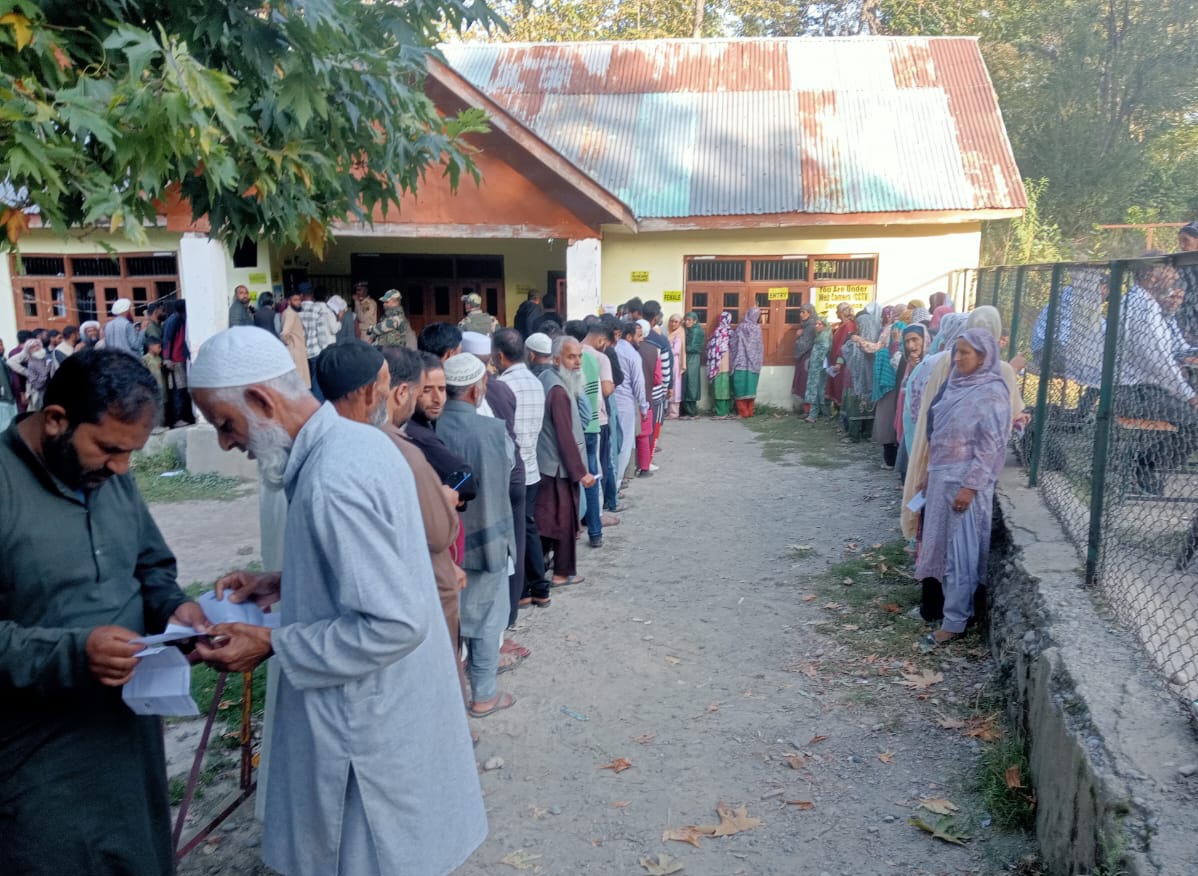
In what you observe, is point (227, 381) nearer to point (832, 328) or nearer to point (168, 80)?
point (168, 80)

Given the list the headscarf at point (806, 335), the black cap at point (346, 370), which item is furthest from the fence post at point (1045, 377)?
the headscarf at point (806, 335)

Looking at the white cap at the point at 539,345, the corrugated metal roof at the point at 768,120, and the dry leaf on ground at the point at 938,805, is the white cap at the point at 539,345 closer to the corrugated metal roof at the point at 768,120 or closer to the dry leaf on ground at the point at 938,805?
the dry leaf on ground at the point at 938,805

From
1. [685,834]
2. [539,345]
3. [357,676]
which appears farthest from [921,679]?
[357,676]

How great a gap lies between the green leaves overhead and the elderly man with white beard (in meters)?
0.90

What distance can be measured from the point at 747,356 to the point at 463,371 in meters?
10.6

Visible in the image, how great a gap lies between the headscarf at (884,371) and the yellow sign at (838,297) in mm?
3992

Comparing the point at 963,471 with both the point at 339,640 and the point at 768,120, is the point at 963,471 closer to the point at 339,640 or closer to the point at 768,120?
the point at 339,640

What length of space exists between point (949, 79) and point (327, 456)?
17523mm

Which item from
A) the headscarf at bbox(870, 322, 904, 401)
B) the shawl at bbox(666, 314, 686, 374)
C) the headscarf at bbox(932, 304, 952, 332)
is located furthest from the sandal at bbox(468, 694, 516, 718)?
the shawl at bbox(666, 314, 686, 374)

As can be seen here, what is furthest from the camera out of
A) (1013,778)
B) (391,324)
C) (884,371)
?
(391,324)

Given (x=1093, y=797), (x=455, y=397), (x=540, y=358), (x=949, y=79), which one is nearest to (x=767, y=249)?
(x=949, y=79)

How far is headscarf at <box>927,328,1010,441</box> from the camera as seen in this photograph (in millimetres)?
5016

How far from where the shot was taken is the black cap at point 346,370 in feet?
9.22

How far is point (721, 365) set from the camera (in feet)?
48.6
